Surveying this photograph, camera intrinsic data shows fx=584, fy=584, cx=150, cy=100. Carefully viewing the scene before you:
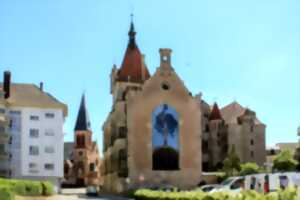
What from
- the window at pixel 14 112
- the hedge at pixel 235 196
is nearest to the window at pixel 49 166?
the window at pixel 14 112

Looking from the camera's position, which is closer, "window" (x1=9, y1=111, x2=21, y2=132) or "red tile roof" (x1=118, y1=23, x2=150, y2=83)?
"window" (x1=9, y1=111, x2=21, y2=132)

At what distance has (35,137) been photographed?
85750 millimetres

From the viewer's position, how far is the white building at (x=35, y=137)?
84.6m

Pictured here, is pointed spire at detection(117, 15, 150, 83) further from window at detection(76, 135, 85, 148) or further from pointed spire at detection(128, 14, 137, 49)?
window at detection(76, 135, 85, 148)

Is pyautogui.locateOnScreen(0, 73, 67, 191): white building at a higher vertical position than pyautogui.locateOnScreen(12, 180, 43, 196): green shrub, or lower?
higher

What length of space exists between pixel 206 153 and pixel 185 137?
2748cm

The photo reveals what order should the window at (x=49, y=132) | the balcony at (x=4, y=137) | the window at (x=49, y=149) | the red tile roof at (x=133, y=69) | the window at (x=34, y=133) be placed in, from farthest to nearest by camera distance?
the red tile roof at (x=133, y=69) < the window at (x=49, y=132) < the window at (x=34, y=133) < the window at (x=49, y=149) < the balcony at (x=4, y=137)

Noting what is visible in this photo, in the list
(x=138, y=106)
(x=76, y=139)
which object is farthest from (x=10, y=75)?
(x=76, y=139)

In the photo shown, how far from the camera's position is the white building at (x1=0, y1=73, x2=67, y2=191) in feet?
277

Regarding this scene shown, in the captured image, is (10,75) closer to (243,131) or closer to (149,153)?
(149,153)

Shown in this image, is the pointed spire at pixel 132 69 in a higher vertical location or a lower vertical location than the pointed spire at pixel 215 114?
higher

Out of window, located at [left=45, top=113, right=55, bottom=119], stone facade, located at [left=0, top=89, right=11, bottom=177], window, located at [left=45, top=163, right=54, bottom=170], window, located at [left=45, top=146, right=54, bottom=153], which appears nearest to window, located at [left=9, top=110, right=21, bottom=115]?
stone facade, located at [left=0, top=89, right=11, bottom=177]

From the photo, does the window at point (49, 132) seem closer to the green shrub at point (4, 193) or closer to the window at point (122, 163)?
the window at point (122, 163)

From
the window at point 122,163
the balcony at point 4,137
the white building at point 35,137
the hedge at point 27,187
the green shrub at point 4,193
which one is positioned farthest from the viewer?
the window at point 122,163
